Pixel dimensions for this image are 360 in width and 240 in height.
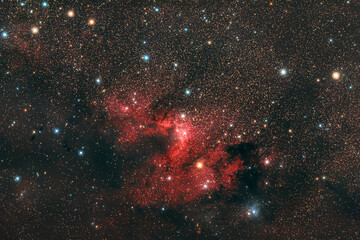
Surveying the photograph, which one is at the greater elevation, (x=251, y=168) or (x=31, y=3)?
(x=31, y=3)

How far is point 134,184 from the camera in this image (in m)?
1.98

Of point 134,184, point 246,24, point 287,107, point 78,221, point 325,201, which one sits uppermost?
point 246,24

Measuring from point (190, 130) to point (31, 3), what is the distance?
2.00m

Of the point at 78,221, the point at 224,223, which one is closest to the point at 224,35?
the point at 224,223

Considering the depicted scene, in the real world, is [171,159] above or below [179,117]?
below

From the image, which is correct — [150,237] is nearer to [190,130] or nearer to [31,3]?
[190,130]

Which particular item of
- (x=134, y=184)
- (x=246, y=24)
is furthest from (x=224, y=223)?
(x=246, y=24)

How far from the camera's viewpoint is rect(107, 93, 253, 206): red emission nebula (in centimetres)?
195

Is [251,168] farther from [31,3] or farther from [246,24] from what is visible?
[31,3]

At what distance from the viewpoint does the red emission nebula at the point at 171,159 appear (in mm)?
1951

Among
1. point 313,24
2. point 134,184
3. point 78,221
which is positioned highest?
point 313,24

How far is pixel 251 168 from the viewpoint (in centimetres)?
198

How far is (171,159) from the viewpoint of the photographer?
197cm

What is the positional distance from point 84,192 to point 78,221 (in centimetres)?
31
